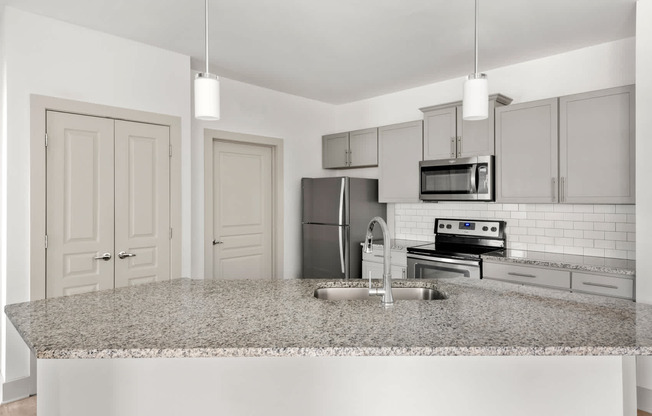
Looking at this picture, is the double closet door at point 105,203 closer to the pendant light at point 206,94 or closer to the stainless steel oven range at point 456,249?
the pendant light at point 206,94

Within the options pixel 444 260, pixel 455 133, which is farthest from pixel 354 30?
pixel 444 260

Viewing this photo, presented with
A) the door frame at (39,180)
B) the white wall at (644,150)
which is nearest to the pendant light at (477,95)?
the white wall at (644,150)

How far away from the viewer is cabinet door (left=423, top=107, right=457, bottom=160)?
3.91 m

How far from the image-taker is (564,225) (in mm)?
3539

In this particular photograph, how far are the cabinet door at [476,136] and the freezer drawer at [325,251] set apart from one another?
144 cm

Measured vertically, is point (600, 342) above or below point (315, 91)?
below

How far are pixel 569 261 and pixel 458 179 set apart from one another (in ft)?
3.76

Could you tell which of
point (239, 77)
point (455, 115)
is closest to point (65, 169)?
point (239, 77)

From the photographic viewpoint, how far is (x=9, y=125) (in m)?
2.75

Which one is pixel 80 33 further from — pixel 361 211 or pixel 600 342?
pixel 600 342

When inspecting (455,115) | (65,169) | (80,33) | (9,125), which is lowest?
(65,169)

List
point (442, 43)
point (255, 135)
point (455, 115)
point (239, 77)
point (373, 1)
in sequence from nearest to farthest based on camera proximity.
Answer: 1. point (373, 1)
2. point (442, 43)
3. point (455, 115)
4. point (239, 77)
5. point (255, 135)

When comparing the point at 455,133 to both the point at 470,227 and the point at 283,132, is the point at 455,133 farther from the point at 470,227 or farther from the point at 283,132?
the point at 283,132

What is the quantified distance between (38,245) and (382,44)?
295 cm
